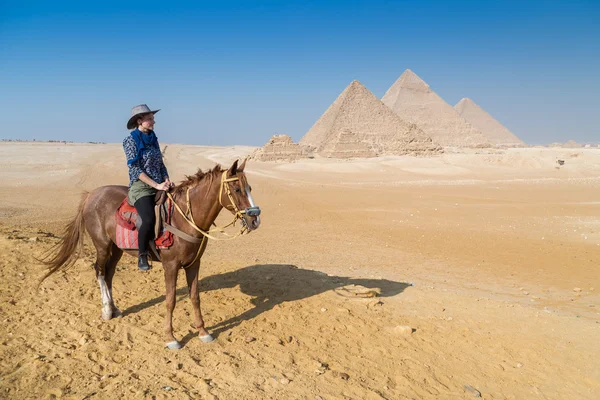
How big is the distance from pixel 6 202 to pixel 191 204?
19.1m

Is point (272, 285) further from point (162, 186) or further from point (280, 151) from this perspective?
point (280, 151)

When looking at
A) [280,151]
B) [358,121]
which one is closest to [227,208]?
[280,151]

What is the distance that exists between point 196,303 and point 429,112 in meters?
177

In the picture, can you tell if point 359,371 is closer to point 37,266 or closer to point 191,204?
point 191,204

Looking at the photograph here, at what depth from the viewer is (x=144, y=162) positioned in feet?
17.1

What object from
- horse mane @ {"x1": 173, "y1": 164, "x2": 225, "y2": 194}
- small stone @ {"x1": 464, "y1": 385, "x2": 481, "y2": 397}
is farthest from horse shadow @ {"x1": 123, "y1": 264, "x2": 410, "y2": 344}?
small stone @ {"x1": 464, "y1": 385, "x2": 481, "y2": 397}

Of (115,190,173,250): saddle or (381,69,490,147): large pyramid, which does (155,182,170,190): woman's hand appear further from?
(381,69,490,147): large pyramid

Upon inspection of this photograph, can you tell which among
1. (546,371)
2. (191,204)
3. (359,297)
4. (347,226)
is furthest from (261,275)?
(347,226)

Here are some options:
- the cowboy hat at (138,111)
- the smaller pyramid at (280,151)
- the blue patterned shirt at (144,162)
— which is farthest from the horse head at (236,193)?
the smaller pyramid at (280,151)

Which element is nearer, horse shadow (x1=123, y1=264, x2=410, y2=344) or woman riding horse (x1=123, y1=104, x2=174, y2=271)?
woman riding horse (x1=123, y1=104, x2=174, y2=271)

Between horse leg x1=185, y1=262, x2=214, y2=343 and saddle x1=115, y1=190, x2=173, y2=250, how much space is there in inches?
20.2

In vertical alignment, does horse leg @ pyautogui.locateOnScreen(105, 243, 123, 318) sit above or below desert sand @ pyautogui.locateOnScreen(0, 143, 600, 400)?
above

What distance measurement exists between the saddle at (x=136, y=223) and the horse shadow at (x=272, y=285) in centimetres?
128

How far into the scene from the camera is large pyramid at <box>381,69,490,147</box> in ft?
502
